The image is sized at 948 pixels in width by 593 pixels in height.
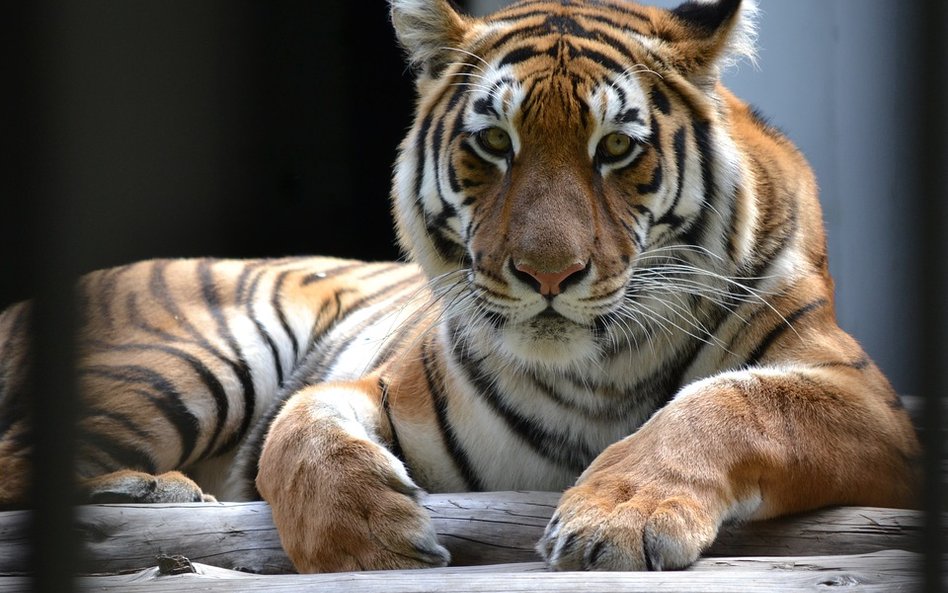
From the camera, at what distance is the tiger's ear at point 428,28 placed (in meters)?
2.26

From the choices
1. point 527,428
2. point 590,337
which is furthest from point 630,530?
point 527,428

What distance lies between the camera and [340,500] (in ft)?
6.22

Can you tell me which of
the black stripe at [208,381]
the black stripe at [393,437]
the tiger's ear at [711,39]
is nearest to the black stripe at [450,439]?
the black stripe at [393,437]

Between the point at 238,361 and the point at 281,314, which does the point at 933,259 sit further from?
the point at 281,314

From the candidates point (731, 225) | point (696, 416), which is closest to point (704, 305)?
point (731, 225)

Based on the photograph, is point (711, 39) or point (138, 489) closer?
point (711, 39)

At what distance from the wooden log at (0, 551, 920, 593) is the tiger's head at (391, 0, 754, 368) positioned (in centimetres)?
54

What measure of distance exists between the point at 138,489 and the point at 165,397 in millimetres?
464

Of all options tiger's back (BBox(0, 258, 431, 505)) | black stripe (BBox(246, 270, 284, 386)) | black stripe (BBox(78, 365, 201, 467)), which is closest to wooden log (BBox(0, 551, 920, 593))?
tiger's back (BBox(0, 258, 431, 505))

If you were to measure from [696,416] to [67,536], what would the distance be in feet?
3.67

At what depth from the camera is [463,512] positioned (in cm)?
193

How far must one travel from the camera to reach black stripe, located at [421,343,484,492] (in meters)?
2.29

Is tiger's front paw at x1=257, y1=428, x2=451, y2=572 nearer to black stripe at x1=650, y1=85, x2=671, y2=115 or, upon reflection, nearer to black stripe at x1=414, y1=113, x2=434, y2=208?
black stripe at x1=414, y1=113, x2=434, y2=208

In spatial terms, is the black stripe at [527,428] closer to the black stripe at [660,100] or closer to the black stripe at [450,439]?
the black stripe at [450,439]
